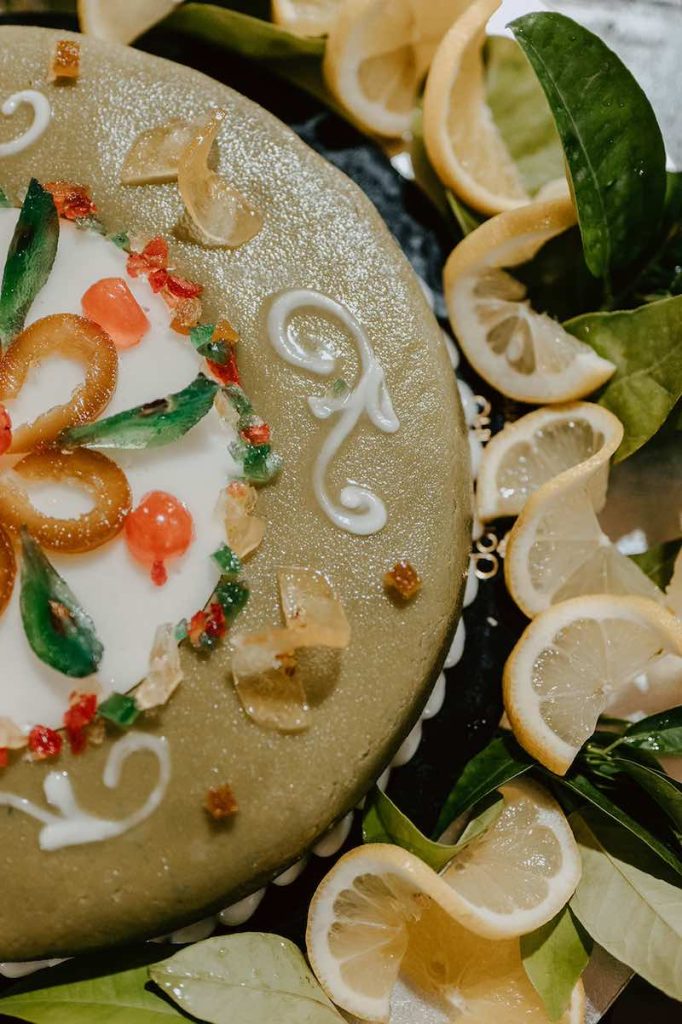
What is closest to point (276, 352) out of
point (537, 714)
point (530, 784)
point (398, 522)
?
point (398, 522)

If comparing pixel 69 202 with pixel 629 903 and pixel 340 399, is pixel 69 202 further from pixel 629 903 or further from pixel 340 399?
pixel 629 903

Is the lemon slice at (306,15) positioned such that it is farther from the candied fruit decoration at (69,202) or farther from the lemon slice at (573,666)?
the lemon slice at (573,666)

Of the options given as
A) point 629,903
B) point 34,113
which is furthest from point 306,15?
point 629,903

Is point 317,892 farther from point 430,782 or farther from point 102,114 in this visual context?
point 102,114

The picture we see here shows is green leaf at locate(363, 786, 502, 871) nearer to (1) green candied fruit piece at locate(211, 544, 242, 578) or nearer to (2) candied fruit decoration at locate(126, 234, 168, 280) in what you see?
(1) green candied fruit piece at locate(211, 544, 242, 578)

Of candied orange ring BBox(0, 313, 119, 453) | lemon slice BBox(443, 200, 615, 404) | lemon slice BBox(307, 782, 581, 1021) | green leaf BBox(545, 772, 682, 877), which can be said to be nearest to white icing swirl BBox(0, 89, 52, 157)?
candied orange ring BBox(0, 313, 119, 453)

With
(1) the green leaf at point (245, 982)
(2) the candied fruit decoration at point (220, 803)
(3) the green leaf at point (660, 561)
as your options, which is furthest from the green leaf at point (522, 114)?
(1) the green leaf at point (245, 982)

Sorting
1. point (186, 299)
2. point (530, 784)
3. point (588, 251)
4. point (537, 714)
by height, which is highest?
point (186, 299)
